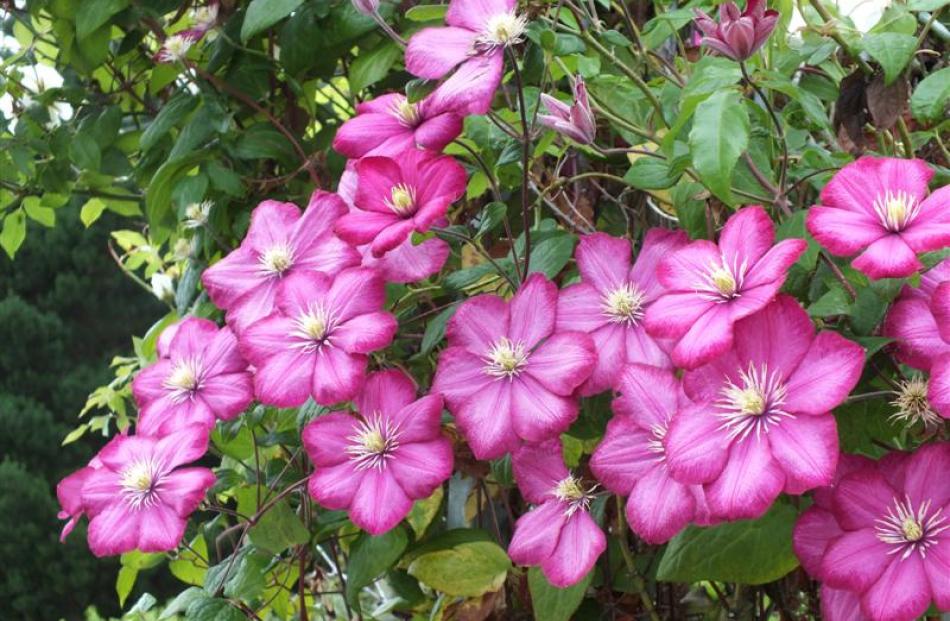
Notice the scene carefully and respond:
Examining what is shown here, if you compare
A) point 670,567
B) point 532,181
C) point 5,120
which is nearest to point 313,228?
point 532,181

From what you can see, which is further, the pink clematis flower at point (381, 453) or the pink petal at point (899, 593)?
the pink clematis flower at point (381, 453)

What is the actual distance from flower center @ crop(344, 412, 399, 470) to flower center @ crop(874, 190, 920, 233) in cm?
31

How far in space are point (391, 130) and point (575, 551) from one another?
0.97ft

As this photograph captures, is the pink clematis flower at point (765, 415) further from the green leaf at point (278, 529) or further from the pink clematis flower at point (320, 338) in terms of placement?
the green leaf at point (278, 529)

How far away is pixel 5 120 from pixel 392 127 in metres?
0.81

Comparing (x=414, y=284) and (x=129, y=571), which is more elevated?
(x=414, y=284)

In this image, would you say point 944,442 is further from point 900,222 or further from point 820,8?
point 820,8

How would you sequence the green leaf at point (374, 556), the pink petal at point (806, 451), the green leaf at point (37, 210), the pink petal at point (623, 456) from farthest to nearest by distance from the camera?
the green leaf at point (37, 210)
the green leaf at point (374, 556)
the pink petal at point (623, 456)
the pink petal at point (806, 451)


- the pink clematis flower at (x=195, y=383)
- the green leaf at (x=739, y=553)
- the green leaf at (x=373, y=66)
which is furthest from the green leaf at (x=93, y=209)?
the green leaf at (x=739, y=553)

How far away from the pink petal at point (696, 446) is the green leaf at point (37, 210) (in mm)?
1090

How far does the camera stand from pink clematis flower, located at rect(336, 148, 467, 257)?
2.42 ft

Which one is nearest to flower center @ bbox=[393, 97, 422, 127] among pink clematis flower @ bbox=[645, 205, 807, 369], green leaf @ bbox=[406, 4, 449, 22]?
green leaf @ bbox=[406, 4, 449, 22]

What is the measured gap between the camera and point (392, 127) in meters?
0.80

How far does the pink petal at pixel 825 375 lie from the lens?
59 centimetres
